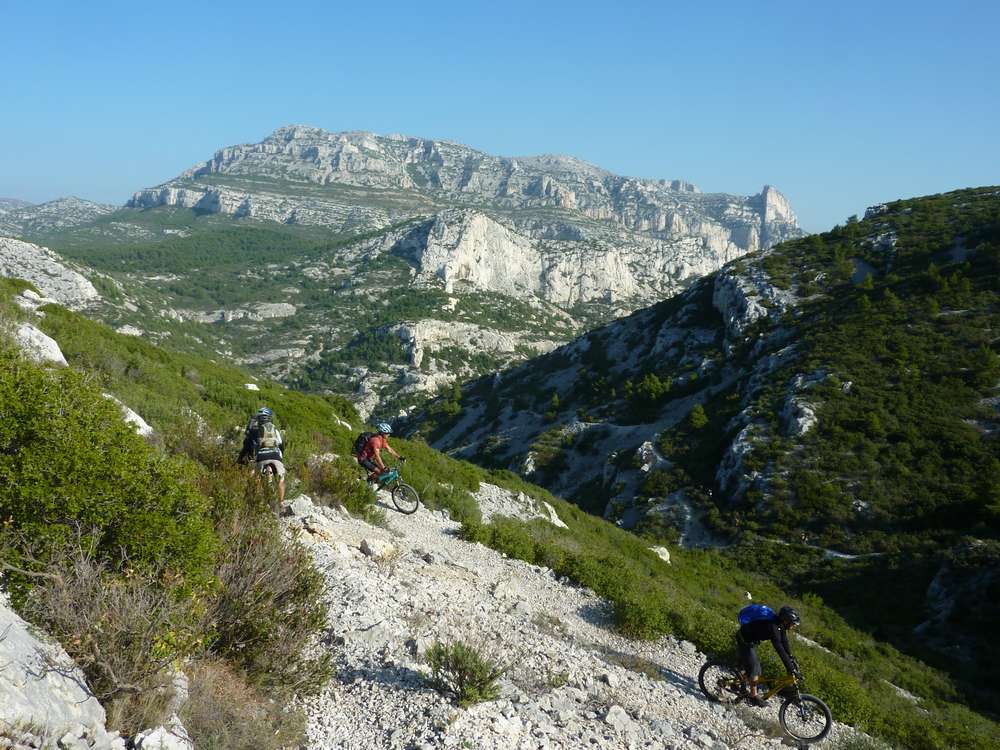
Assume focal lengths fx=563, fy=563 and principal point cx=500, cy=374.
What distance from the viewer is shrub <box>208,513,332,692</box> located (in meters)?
5.48

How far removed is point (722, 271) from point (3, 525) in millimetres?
62979

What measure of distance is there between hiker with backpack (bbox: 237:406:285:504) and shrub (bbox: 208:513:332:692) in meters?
4.34

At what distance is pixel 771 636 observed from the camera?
787cm

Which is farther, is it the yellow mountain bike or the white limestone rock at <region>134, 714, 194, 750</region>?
the yellow mountain bike

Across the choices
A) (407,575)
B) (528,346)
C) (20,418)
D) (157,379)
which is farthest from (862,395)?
A: (528,346)

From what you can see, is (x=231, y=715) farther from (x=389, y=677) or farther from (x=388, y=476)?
(x=388, y=476)

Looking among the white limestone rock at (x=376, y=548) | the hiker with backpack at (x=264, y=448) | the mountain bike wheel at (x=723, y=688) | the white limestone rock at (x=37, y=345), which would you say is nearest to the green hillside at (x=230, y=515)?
the hiker with backpack at (x=264, y=448)

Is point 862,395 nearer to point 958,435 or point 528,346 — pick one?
point 958,435

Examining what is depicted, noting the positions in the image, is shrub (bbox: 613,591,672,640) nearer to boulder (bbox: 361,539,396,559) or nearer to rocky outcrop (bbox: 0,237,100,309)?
boulder (bbox: 361,539,396,559)

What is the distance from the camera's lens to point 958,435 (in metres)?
27.9

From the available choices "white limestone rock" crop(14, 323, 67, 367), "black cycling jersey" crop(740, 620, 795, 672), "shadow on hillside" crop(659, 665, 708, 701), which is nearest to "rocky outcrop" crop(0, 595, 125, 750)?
"shadow on hillside" crop(659, 665, 708, 701)

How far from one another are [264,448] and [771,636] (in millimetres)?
9118

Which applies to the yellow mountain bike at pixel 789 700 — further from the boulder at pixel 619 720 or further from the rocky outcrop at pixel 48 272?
the rocky outcrop at pixel 48 272

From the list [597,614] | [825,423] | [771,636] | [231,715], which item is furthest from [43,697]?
[825,423]
